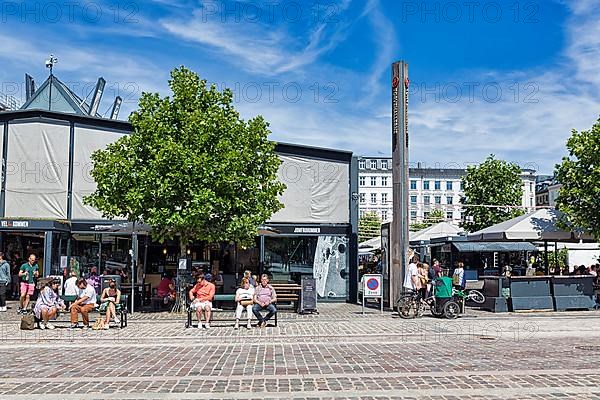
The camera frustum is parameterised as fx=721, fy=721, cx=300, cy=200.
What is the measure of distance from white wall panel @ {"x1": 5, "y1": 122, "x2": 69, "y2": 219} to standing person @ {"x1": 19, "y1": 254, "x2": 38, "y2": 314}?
4.64m

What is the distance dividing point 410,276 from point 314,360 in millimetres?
9054

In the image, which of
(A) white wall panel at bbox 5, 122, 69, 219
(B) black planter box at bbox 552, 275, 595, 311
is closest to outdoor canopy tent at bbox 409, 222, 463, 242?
(B) black planter box at bbox 552, 275, 595, 311

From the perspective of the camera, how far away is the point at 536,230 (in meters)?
23.3

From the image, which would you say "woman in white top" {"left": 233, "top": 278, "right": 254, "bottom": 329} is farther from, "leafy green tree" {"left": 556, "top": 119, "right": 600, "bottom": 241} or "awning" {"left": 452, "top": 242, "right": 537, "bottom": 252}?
"awning" {"left": 452, "top": 242, "right": 537, "bottom": 252}

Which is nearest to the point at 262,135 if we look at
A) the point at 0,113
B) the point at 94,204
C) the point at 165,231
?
the point at 165,231

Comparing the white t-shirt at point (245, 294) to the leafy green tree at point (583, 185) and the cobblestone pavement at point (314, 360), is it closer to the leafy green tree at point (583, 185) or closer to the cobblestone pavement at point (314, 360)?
the cobblestone pavement at point (314, 360)

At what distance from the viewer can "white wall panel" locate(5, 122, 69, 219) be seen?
1037 inches

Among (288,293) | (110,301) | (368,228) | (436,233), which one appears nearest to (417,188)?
(368,228)

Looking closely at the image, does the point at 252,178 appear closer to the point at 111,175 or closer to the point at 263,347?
the point at 111,175

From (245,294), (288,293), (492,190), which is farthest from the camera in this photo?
(492,190)

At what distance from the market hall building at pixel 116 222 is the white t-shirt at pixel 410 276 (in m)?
6.17

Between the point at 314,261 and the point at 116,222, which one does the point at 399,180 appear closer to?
the point at 314,261

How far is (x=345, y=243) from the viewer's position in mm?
27422

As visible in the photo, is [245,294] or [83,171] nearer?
[245,294]
